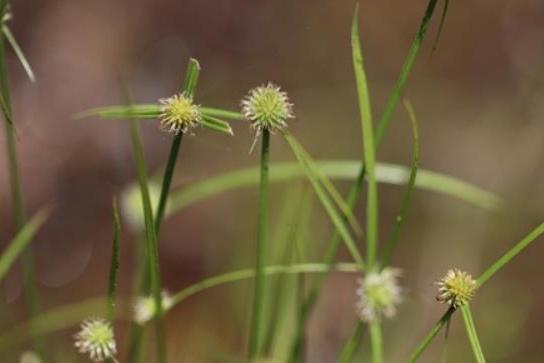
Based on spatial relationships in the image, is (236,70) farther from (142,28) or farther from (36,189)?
(36,189)

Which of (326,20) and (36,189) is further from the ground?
(326,20)

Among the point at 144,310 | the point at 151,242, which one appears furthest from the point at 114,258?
the point at 144,310

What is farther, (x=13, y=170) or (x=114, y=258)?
(x=13, y=170)

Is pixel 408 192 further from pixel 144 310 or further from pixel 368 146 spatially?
pixel 144 310

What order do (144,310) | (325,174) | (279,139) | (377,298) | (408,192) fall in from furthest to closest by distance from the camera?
(279,139)
(325,174)
(144,310)
(408,192)
(377,298)

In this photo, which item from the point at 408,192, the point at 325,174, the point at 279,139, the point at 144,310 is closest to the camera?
the point at 408,192

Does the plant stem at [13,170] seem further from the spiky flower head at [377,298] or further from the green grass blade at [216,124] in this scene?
the spiky flower head at [377,298]

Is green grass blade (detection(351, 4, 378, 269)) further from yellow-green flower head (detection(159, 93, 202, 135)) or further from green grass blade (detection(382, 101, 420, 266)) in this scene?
yellow-green flower head (detection(159, 93, 202, 135))

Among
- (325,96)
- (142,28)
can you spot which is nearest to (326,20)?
(325,96)
